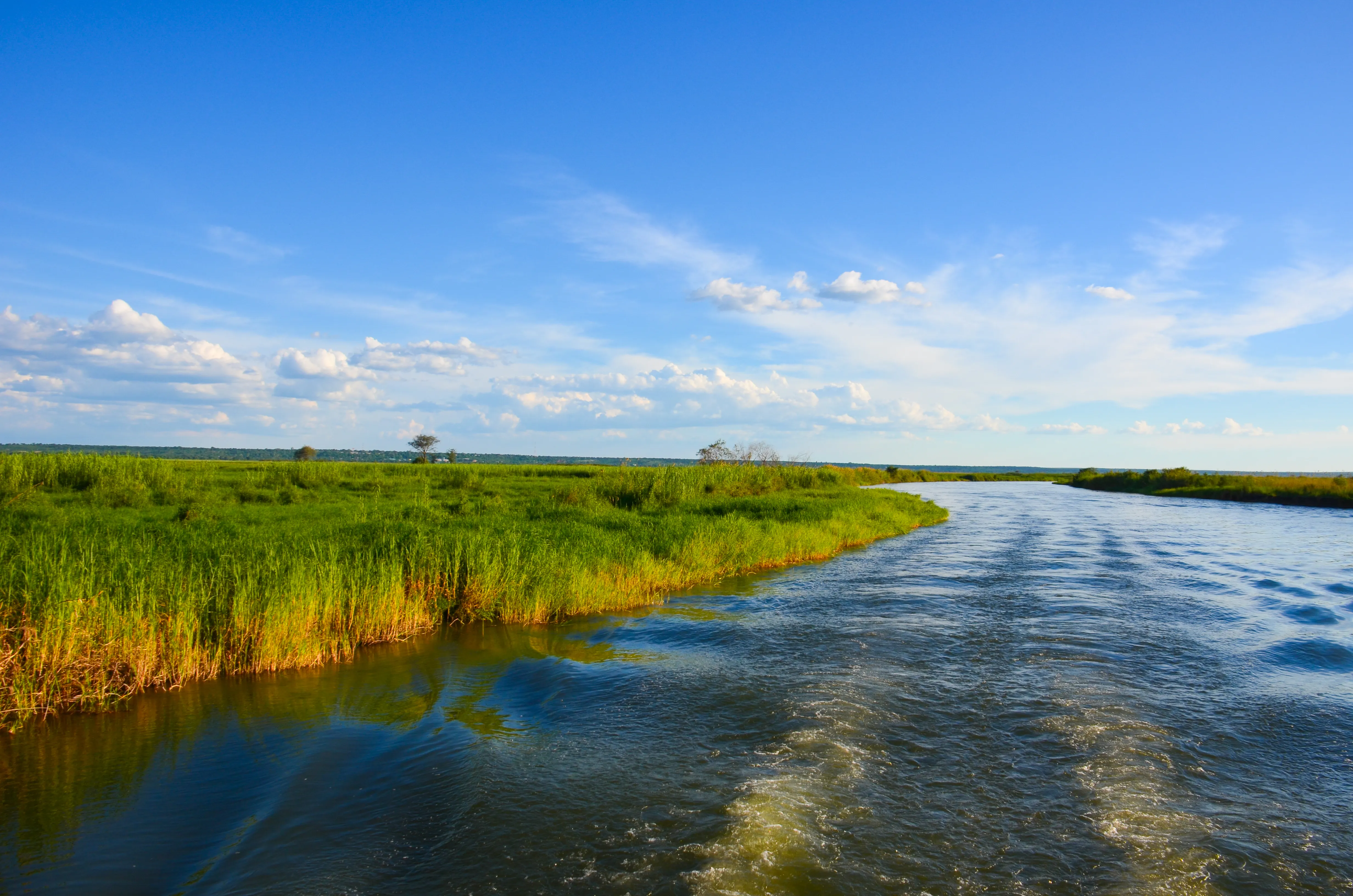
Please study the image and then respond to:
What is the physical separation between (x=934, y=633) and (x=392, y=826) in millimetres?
10197

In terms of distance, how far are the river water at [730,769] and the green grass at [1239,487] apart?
51.8 m

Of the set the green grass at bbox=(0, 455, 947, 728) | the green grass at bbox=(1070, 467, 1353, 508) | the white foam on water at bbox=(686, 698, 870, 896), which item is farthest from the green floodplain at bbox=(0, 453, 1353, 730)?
the green grass at bbox=(1070, 467, 1353, 508)

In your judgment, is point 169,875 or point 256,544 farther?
point 256,544

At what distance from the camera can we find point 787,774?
7.21 metres

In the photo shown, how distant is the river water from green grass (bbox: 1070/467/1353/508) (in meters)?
51.8

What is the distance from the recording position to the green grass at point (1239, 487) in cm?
5156

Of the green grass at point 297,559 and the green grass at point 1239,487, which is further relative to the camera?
the green grass at point 1239,487

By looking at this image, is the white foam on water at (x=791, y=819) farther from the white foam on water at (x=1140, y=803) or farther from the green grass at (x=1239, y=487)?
the green grass at (x=1239, y=487)

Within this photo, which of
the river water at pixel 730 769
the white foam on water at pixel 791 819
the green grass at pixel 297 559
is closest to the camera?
the white foam on water at pixel 791 819

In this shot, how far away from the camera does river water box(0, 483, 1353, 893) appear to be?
555 centimetres

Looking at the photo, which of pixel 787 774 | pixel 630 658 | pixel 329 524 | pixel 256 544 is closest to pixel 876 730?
pixel 787 774

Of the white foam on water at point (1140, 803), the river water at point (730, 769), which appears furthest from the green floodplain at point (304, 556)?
the white foam on water at point (1140, 803)

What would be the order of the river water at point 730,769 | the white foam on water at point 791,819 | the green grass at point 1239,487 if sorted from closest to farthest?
the white foam on water at point 791,819 → the river water at point 730,769 → the green grass at point 1239,487

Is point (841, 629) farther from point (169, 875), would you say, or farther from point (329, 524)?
point (329, 524)
